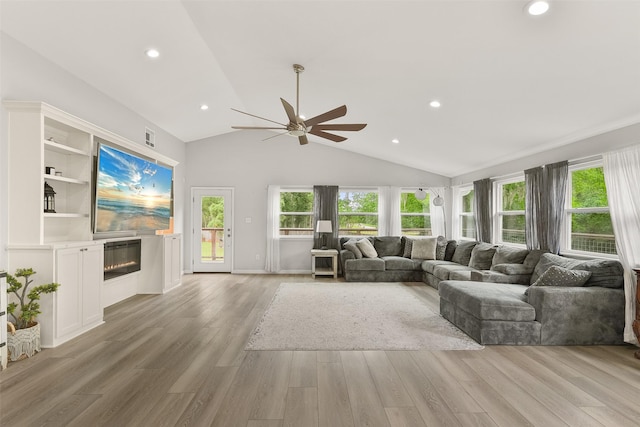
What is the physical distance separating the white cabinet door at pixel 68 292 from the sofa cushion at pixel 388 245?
559 centimetres

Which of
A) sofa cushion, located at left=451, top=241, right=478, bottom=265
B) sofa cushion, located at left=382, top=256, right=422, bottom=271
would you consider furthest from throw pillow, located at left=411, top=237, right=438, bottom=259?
sofa cushion, located at left=451, top=241, right=478, bottom=265

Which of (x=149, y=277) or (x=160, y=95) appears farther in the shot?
(x=149, y=277)

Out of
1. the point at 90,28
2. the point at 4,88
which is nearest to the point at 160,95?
the point at 90,28

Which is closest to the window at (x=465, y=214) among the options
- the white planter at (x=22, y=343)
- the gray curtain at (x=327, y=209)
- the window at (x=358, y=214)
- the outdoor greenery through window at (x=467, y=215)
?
the outdoor greenery through window at (x=467, y=215)

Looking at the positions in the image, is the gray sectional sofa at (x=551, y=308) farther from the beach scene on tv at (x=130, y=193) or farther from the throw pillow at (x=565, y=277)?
the beach scene on tv at (x=130, y=193)

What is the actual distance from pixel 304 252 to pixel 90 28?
576cm

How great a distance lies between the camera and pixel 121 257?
16.7ft

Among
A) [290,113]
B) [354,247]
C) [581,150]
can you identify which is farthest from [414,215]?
[290,113]

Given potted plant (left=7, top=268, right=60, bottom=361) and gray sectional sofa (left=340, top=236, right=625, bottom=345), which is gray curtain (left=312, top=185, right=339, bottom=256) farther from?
potted plant (left=7, top=268, right=60, bottom=361)

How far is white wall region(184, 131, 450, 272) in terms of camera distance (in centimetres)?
782

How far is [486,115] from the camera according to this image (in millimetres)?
4367

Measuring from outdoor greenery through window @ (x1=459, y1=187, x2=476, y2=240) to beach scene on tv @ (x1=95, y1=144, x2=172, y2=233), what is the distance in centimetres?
639

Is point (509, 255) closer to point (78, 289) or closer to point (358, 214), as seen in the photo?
point (358, 214)

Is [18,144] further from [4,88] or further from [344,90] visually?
[344,90]
